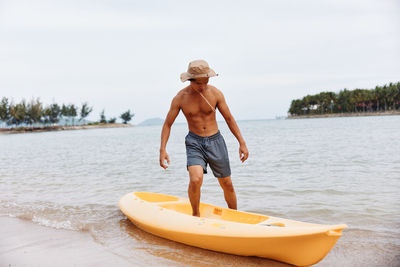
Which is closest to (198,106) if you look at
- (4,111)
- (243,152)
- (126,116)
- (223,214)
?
(243,152)

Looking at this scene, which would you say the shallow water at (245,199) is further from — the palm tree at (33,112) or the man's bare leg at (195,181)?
the palm tree at (33,112)

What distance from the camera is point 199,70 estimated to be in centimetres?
375

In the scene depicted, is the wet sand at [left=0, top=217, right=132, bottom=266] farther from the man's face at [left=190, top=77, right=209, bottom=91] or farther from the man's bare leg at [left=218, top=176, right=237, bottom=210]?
the man's face at [left=190, top=77, right=209, bottom=91]

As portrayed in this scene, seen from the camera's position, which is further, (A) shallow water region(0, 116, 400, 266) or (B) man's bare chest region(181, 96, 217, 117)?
(B) man's bare chest region(181, 96, 217, 117)

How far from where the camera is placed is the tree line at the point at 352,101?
87.8 meters

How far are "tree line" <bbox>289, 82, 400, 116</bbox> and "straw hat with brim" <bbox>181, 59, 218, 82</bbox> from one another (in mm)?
94996

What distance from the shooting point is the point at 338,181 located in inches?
307

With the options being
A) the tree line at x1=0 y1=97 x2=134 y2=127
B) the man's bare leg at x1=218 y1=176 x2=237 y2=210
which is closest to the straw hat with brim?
the man's bare leg at x1=218 y1=176 x2=237 y2=210

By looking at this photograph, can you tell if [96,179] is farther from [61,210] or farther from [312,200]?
[312,200]

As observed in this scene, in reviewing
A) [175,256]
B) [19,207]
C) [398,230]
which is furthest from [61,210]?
[398,230]

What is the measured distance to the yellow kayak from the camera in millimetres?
2766

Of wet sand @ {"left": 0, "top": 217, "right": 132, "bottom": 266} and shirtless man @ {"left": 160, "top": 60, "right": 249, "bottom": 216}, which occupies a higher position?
shirtless man @ {"left": 160, "top": 60, "right": 249, "bottom": 216}

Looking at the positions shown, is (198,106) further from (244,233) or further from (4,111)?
(4,111)

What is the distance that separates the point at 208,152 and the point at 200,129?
30 centimetres
